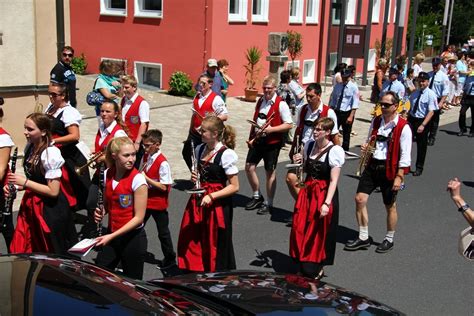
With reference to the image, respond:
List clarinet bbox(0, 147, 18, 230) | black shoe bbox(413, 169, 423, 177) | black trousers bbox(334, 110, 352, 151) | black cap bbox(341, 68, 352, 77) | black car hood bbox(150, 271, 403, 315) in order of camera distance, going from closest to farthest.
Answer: black car hood bbox(150, 271, 403, 315), clarinet bbox(0, 147, 18, 230), black shoe bbox(413, 169, 423, 177), black cap bbox(341, 68, 352, 77), black trousers bbox(334, 110, 352, 151)

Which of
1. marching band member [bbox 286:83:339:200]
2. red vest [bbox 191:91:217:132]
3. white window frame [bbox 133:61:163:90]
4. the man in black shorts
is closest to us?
marching band member [bbox 286:83:339:200]

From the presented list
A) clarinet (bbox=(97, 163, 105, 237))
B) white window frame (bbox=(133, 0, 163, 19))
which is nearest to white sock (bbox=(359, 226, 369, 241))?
clarinet (bbox=(97, 163, 105, 237))

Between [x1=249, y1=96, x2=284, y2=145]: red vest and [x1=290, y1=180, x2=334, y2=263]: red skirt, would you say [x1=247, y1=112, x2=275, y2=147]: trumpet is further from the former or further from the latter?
[x1=290, y1=180, x2=334, y2=263]: red skirt

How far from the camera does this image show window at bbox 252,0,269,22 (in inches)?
781

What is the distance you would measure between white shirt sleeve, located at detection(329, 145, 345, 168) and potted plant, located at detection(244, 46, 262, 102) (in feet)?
40.9

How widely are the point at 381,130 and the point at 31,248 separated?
13.4ft

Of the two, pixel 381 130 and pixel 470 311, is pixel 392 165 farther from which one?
pixel 470 311

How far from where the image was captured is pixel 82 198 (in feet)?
22.3

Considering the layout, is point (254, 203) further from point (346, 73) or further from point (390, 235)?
A: point (346, 73)

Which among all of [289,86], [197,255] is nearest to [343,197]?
[289,86]

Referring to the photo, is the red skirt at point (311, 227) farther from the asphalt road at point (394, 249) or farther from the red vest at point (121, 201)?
the red vest at point (121, 201)

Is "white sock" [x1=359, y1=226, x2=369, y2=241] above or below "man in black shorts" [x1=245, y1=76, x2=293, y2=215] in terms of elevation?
below

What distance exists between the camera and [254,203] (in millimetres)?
8484

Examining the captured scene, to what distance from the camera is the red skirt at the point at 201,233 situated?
5574 millimetres
